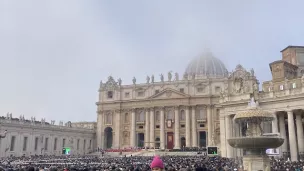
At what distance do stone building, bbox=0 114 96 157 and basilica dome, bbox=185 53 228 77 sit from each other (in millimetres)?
33351

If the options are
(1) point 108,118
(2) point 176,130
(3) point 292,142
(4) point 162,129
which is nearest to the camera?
(3) point 292,142

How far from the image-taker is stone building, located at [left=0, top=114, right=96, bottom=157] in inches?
2232

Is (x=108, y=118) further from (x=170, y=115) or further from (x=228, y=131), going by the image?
(x=228, y=131)

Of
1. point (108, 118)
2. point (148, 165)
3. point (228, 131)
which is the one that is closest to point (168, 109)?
point (108, 118)

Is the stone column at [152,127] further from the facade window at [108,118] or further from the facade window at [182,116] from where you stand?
the facade window at [108,118]

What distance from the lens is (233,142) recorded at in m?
19.5

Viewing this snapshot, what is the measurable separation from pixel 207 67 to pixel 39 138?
47.8 meters

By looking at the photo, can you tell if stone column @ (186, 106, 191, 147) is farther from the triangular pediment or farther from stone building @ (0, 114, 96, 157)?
stone building @ (0, 114, 96, 157)

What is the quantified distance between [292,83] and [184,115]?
3319cm

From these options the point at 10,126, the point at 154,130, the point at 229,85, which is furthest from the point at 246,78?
the point at 10,126

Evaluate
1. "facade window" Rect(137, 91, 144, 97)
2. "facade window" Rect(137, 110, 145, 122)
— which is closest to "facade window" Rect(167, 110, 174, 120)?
"facade window" Rect(137, 110, 145, 122)

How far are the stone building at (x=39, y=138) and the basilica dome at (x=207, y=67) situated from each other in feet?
109

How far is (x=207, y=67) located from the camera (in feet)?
289

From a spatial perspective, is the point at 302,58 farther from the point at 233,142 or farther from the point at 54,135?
the point at 54,135
